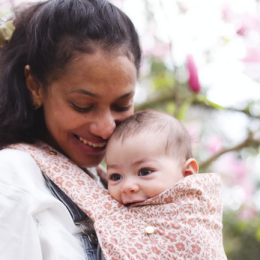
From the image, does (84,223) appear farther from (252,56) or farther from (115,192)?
(252,56)

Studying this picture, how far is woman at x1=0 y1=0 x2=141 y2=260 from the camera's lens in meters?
1.10

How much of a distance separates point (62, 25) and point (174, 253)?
898mm

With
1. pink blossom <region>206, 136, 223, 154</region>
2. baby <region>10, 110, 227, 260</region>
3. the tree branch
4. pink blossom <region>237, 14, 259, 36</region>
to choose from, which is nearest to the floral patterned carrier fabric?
baby <region>10, 110, 227, 260</region>

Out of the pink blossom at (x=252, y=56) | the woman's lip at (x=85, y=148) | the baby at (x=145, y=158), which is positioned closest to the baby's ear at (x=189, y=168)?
the baby at (x=145, y=158)

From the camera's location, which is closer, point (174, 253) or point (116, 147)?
point (174, 253)

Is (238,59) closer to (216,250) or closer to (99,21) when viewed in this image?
(99,21)

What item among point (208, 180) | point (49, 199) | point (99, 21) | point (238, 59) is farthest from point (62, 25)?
point (238, 59)

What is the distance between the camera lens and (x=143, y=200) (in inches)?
48.2

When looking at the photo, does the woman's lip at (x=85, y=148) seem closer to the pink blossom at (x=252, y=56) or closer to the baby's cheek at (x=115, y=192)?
the baby's cheek at (x=115, y=192)

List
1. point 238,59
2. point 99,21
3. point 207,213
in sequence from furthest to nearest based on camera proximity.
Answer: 1. point 238,59
2. point 99,21
3. point 207,213

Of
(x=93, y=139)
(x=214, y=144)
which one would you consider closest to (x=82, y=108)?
(x=93, y=139)

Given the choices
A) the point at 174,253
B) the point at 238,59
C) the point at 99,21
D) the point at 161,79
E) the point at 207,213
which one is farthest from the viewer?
the point at 161,79

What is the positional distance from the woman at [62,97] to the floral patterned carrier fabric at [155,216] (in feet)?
0.21

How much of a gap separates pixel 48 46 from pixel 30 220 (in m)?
0.66
